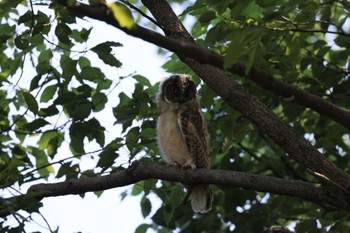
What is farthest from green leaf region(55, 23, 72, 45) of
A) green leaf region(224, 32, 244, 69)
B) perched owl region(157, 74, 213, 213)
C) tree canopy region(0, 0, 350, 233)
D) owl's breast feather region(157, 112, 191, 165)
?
green leaf region(224, 32, 244, 69)

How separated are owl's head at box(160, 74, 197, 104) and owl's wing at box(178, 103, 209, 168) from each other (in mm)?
114

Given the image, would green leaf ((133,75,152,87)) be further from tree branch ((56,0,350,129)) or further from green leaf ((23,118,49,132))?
tree branch ((56,0,350,129))

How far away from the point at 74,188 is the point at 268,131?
4.16 ft

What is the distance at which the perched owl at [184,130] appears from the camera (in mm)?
5469

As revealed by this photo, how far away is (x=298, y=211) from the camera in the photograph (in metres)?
5.07

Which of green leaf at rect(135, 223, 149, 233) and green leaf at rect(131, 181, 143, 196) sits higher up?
green leaf at rect(131, 181, 143, 196)

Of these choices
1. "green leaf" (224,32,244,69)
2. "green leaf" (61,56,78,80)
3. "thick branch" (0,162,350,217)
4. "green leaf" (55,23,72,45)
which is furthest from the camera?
"green leaf" (61,56,78,80)

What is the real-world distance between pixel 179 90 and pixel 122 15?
3640 millimetres

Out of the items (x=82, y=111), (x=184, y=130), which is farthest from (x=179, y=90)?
(x=82, y=111)

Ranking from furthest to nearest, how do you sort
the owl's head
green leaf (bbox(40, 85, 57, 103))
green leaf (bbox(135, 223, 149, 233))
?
the owl's head
green leaf (bbox(40, 85, 57, 103))
green leaf (bbox(135, 223, 149, 233))

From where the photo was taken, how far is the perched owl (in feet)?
17.9

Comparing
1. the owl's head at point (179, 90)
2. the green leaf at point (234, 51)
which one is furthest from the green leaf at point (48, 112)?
the green leaf at point (234, 51)

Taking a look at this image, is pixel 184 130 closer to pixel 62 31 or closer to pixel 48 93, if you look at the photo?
pixel 48 93

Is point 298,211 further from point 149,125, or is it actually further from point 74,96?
point 74,96
